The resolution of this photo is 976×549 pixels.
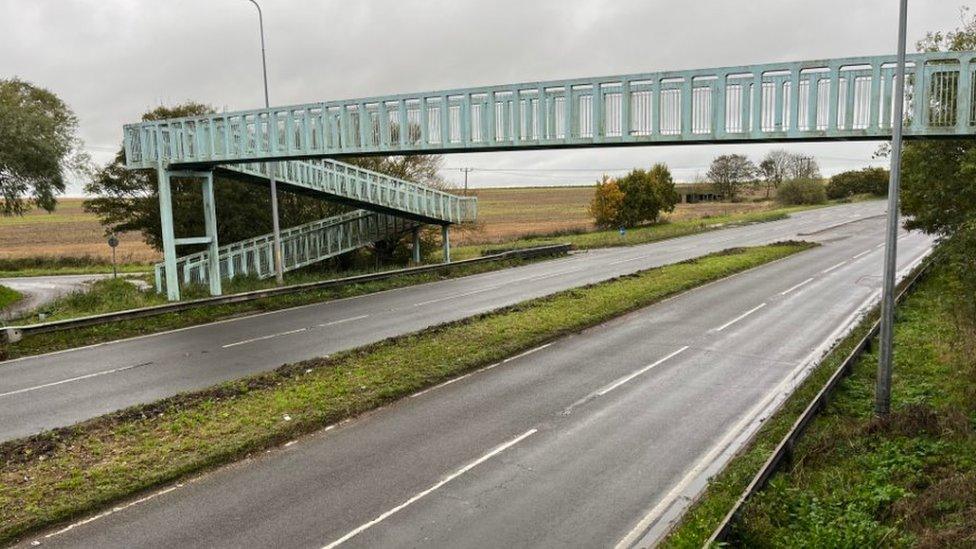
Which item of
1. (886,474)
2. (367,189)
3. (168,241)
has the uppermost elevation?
(367,189)

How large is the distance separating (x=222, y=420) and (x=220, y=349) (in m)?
5.77

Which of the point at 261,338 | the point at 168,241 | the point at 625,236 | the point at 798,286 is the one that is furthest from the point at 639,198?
the point at 261,338

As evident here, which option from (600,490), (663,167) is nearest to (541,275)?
(600,490)

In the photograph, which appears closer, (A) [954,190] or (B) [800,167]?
(A) [954,190]

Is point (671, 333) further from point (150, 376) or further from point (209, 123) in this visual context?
point (209, 123)

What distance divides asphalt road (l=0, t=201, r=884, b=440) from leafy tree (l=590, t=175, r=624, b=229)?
101 feet

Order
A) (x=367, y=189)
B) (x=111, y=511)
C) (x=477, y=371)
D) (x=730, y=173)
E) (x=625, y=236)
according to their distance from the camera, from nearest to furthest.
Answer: (x=111, y=511), (x=477, y=371), (x=367, y=189), (x=625, y=236), (x=730, y=173)

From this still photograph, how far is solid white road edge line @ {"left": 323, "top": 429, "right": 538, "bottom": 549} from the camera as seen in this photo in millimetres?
7602

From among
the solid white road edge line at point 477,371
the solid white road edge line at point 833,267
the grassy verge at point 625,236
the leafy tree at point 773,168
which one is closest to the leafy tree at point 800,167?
the leafy tree at point 773,168

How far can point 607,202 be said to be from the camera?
198 ft

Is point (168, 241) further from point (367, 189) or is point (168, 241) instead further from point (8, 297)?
point (8, 297)

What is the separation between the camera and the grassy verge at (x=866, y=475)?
289 inches

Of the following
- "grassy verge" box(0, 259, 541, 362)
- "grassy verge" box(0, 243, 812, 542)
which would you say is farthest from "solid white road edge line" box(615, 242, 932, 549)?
"grassy verge" box(0, 259, 541, 362)

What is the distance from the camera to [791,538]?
23.8 feet
